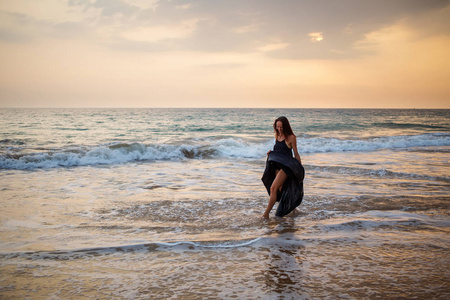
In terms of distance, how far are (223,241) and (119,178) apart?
20.6 feet

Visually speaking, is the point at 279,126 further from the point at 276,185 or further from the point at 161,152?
the point at 161,152

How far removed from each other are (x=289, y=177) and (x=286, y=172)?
12 centimetres

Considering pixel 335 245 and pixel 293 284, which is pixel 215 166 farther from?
pixel 293 284

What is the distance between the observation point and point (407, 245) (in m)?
3.89

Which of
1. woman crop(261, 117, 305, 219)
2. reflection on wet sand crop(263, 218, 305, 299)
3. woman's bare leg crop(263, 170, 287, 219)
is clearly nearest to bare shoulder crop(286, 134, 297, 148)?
woman crop(261, 117, 305, 219)

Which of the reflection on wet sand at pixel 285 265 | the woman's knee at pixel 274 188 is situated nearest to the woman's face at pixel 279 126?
the woman's knee at pixel 274 188

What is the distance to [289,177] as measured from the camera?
5.28m

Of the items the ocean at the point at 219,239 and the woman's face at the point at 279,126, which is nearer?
the ocean at the point at 219,239

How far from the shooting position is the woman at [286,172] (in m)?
5.15

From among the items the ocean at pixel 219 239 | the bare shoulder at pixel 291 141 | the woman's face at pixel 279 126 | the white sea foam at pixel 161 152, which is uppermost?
the woman's face at pixel 279 126

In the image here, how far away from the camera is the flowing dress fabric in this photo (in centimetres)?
515

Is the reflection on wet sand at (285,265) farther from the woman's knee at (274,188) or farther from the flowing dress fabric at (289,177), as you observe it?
the woman's knee at (274,188)

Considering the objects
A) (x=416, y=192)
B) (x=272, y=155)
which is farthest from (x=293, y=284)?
(x=416, y=192)

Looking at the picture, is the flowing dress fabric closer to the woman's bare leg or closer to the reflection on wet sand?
the woman's bare leg
